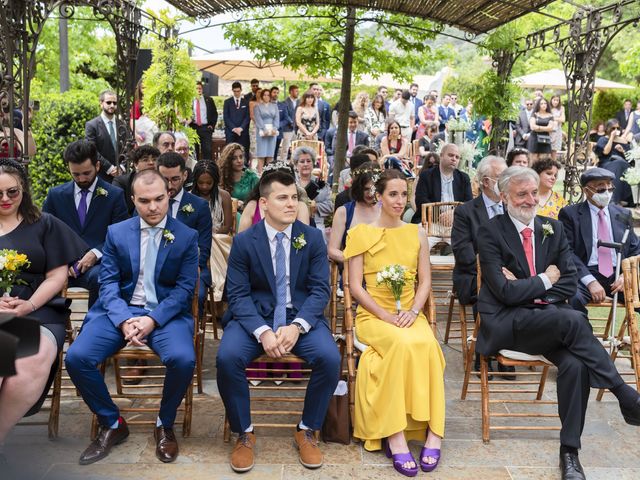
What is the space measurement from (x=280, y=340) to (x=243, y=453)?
2.26ft

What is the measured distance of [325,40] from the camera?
1062 centimetres

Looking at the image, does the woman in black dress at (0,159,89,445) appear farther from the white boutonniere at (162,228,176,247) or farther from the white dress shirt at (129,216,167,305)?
the white boutonniere at (162,228,176,247)

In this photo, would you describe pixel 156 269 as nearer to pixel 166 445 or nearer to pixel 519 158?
pixel 166 445

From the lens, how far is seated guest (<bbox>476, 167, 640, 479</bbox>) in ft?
14.0

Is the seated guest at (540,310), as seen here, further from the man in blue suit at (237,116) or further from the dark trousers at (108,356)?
the man in blue suit at (237,116)

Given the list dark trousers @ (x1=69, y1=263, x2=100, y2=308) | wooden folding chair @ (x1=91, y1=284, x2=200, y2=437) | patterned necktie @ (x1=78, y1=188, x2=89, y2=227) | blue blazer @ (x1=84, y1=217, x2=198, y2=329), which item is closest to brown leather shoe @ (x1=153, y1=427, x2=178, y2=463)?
wooden folding chair @ (x1=91, y1=284, x2=200, y2=437)

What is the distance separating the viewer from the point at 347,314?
4.80 meters

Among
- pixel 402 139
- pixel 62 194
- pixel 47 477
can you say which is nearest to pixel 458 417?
pixel 62 194

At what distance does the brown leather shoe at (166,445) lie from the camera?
422cm

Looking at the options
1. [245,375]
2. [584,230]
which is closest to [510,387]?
[584,230]

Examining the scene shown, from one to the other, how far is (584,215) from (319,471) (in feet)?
10.3

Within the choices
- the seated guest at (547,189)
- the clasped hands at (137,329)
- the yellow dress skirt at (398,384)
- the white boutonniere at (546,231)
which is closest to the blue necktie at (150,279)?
the clasped hands at (137,329)

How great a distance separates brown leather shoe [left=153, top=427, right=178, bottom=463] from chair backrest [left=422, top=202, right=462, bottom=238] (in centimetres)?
385

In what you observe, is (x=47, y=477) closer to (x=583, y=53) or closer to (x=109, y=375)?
(x=109, y=375)
